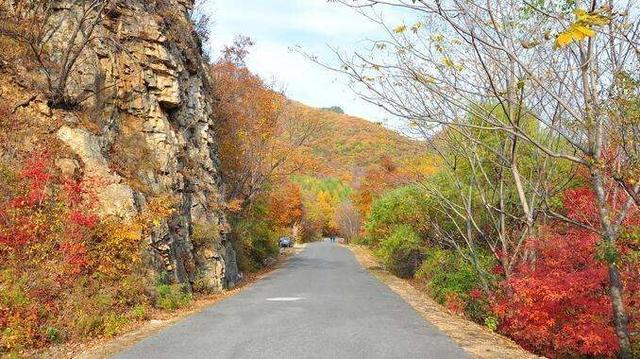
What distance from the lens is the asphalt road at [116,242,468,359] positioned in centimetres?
776

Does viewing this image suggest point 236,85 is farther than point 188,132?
Yes

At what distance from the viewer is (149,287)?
40.2ft

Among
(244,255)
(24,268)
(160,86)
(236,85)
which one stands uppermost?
(236,85)

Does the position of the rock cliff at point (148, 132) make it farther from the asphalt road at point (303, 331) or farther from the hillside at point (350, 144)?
the hillside at point (350, 144)

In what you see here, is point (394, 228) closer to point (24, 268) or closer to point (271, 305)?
point (271, 305)

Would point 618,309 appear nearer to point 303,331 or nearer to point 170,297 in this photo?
point 303,331

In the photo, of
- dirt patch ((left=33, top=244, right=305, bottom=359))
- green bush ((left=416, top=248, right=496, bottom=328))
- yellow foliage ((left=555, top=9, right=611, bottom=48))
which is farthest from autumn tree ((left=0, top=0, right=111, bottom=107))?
yellow foliage ((left=555, top=9, right=611, bottom=48))

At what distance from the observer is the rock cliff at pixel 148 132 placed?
13367mm

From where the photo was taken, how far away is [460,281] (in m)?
16.2

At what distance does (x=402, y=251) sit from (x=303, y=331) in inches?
621

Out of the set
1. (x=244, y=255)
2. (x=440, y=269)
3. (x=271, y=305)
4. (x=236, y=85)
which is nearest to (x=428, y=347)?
(x=271, y=305)

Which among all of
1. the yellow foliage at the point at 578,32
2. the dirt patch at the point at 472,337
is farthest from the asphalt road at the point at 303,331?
the yellow foliage at the point at 578,32

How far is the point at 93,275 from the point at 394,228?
1539cm

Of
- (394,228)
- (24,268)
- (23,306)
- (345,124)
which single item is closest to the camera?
(23,306)
